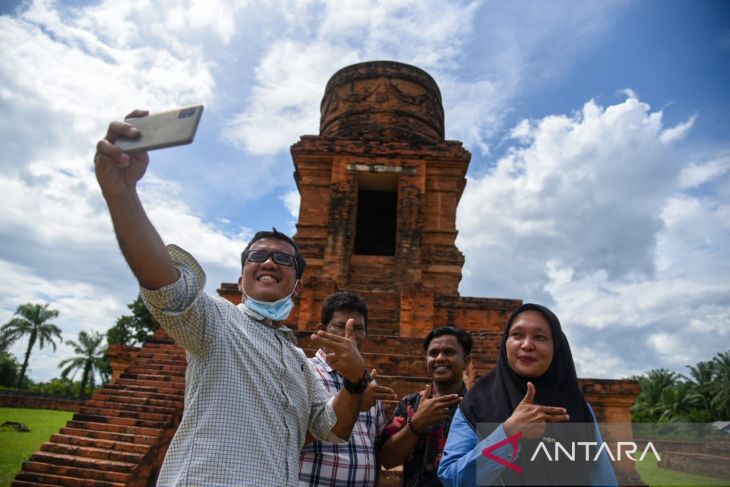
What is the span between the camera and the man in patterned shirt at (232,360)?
1451 millimetres

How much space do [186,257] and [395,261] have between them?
29.2ft

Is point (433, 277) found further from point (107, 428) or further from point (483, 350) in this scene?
point (107, 428)

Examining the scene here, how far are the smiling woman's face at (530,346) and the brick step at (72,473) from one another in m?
4.16

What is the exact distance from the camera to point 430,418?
230cm

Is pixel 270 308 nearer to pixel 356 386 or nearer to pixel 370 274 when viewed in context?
pixel 356 386

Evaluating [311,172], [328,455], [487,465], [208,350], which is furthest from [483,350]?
[311,172]

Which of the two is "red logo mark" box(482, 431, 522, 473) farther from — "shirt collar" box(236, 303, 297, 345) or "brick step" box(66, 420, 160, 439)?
"brick step" box(66, 420, 160, 439)

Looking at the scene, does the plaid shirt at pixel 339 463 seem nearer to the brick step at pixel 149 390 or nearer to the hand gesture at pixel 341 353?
the hand gesture at pixel 341 353

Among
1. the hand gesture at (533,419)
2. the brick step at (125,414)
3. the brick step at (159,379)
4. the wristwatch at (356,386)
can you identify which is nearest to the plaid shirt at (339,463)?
the wristwatch at (356,386)

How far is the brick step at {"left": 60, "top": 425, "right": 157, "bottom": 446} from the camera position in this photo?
4887 millimetres

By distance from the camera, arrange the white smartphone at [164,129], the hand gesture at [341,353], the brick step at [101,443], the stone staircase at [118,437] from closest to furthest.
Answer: the white smartphone at [164,129]
the hand gesture at [341,353]
the stone staircase at [118,437]
the brick step at [101,443]

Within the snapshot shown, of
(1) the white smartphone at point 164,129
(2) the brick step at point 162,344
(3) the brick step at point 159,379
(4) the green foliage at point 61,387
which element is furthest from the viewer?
(4) the green foliage at point 61,387

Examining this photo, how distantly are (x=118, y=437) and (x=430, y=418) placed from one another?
4122mm

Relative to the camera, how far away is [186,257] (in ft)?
5.27
